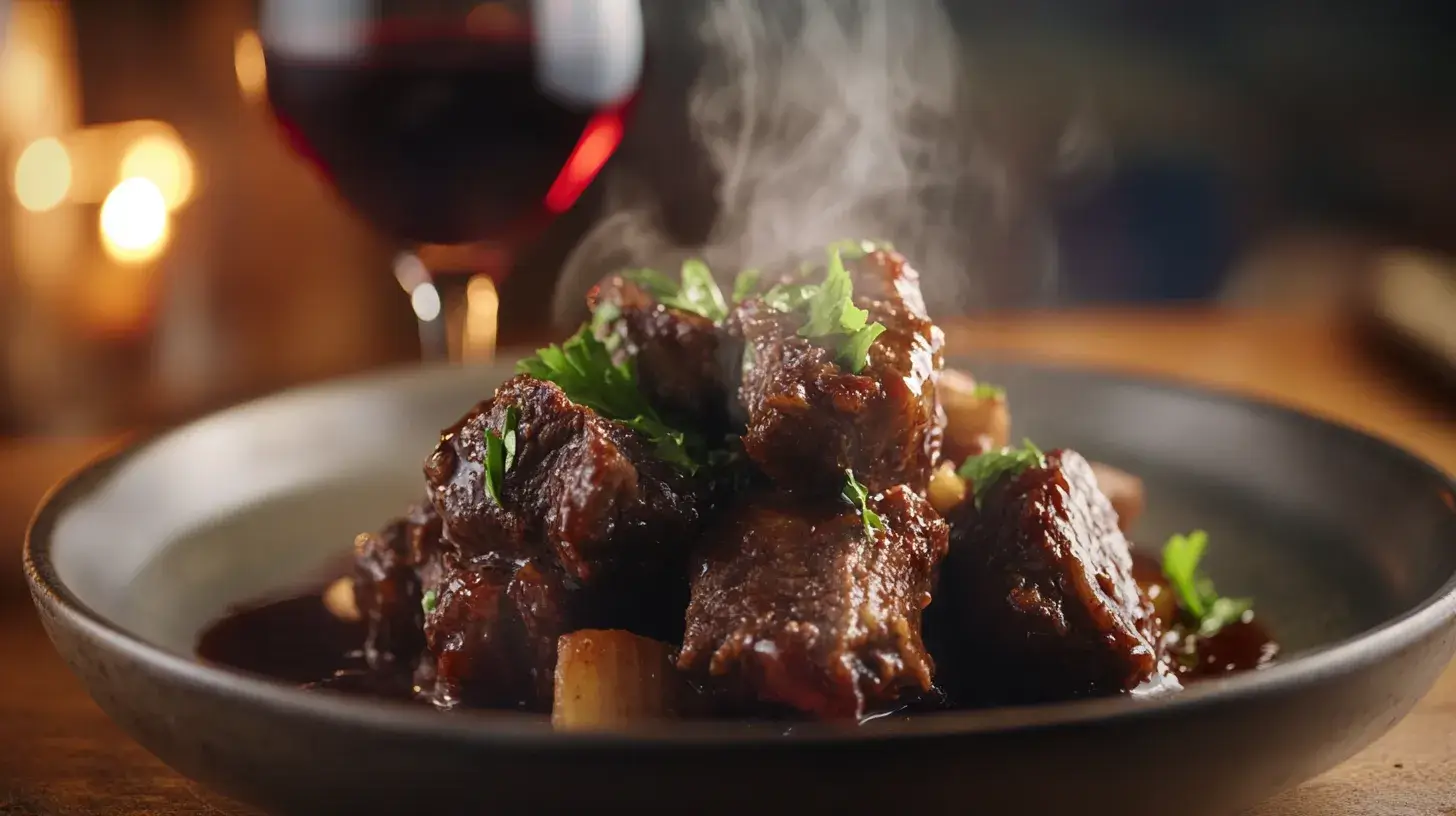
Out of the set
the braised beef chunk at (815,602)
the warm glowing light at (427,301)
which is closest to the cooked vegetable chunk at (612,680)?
the braised beef chunk at (815,602)

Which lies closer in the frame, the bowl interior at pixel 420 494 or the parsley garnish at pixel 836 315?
the parsley garnish at pixel 836 315

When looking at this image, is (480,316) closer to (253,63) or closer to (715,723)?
(253,63)

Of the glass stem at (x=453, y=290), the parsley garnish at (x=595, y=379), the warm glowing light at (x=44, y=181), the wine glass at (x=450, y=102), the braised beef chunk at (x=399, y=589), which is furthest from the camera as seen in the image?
the warm glowing light at (x=44, y=181)

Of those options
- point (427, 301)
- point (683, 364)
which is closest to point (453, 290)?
point (427, 301)

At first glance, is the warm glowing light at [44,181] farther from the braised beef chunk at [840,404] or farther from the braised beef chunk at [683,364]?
the braised beef chunk at [840,404]

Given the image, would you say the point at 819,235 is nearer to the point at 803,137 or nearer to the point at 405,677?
the point at 803,137
